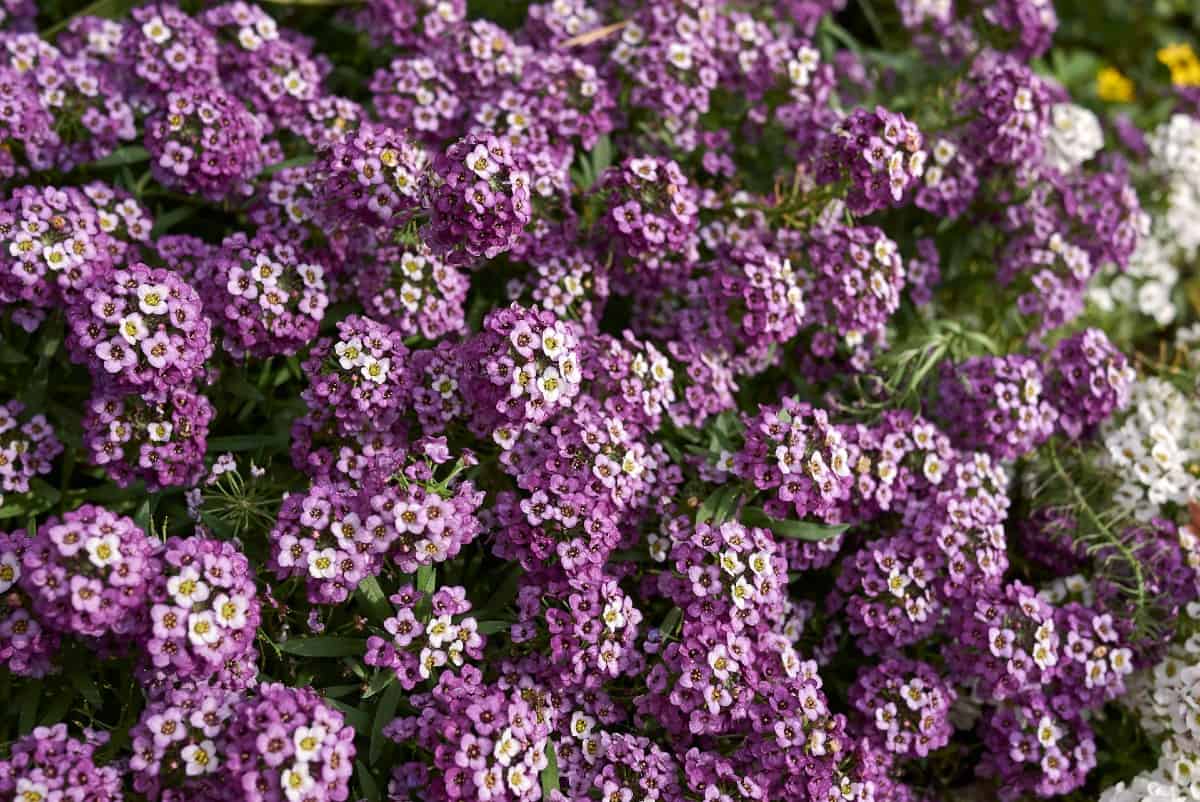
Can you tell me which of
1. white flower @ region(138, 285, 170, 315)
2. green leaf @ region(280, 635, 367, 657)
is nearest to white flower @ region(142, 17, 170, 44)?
white flower @ region(138, 285, 170, 315)

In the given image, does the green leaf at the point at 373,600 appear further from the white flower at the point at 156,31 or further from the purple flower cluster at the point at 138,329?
the white flower at the point at 156,31

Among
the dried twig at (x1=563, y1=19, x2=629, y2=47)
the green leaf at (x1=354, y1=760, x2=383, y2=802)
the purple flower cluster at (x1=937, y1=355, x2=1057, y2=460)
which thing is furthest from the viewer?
the dried twig at (x1=563, y1=19, x2=629, y2=47)

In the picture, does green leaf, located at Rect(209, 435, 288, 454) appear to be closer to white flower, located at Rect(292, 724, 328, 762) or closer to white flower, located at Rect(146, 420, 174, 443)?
white flower, located at Rect(146, 420, 174, 443)

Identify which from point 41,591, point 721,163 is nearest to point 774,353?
point 721,163

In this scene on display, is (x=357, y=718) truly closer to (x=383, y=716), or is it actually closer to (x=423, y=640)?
(x=383, y=716)

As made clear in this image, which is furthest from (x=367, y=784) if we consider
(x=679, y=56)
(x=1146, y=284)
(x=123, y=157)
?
(x=1146, y=284)

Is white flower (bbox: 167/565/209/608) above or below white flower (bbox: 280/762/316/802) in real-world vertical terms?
above

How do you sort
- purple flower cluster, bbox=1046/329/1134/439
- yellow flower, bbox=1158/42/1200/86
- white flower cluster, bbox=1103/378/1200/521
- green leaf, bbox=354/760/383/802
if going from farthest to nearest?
yellow flower, bbox=1158/42/1200/86 → white flower cluster, bbox=1103/378/1200/521 → purple flower cluster, bbox=1046/329/1134/439 → green leaf, bbox=354/760/383/802
